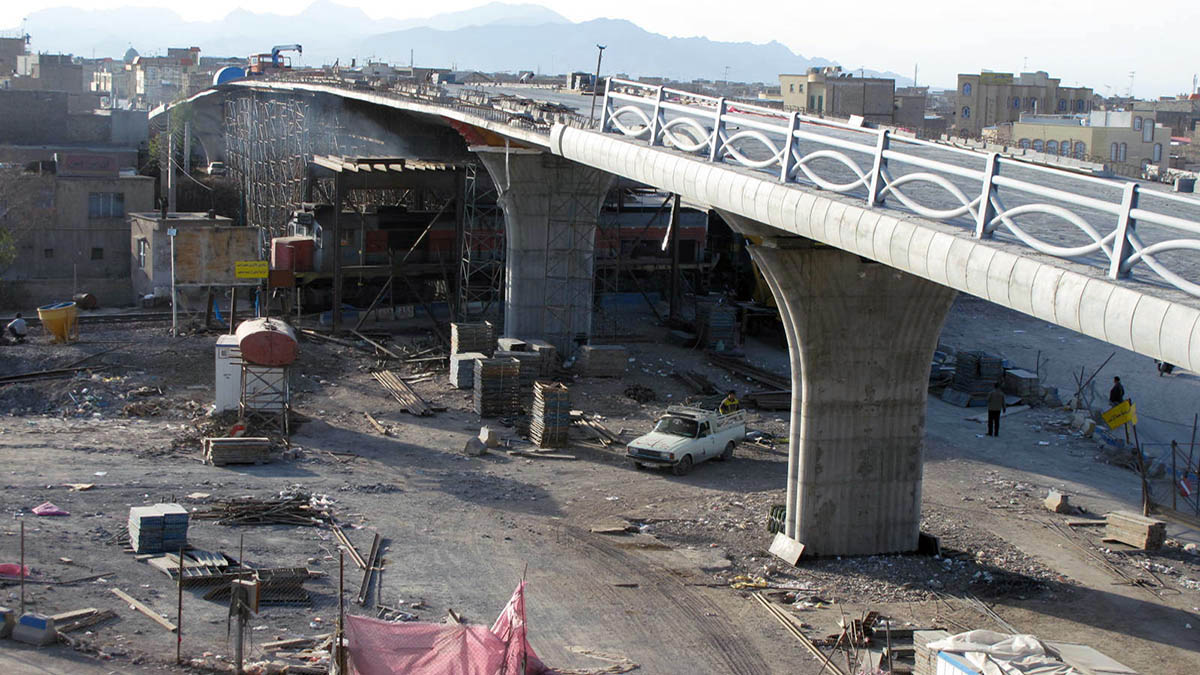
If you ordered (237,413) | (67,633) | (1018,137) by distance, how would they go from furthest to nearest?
(1018,137) → (237,413) → (67,633)

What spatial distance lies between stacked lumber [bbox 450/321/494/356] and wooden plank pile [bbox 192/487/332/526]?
13.1m

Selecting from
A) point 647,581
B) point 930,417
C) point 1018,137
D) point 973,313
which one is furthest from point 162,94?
point 647,581

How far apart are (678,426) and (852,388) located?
673cm

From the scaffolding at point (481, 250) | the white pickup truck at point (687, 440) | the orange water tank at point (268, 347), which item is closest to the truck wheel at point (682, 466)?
the white pickup truck at point (687, 440)

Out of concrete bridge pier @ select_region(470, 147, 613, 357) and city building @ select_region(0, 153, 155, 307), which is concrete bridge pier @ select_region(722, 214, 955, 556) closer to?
concrete bridge pier @ select_region(470, 147, 613, 357)

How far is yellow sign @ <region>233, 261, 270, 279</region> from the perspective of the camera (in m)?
35.7

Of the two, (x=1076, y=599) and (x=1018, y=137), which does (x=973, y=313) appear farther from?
(x=1076, y=599)

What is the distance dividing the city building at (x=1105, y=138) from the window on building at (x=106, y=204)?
3822cm

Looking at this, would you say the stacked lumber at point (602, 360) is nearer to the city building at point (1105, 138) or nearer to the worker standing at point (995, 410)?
the worker standing at point (995, 410)

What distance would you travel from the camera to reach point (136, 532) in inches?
742

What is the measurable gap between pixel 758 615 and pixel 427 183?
25.8 meters

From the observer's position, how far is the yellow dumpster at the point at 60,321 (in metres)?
35.0

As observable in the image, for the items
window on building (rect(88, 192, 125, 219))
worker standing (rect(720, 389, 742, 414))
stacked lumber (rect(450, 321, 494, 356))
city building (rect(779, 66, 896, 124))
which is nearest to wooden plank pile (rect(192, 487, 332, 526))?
worker standing (rect(720, 389, 742, 414))

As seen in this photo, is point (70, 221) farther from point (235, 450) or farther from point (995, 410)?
point (995, 410)
